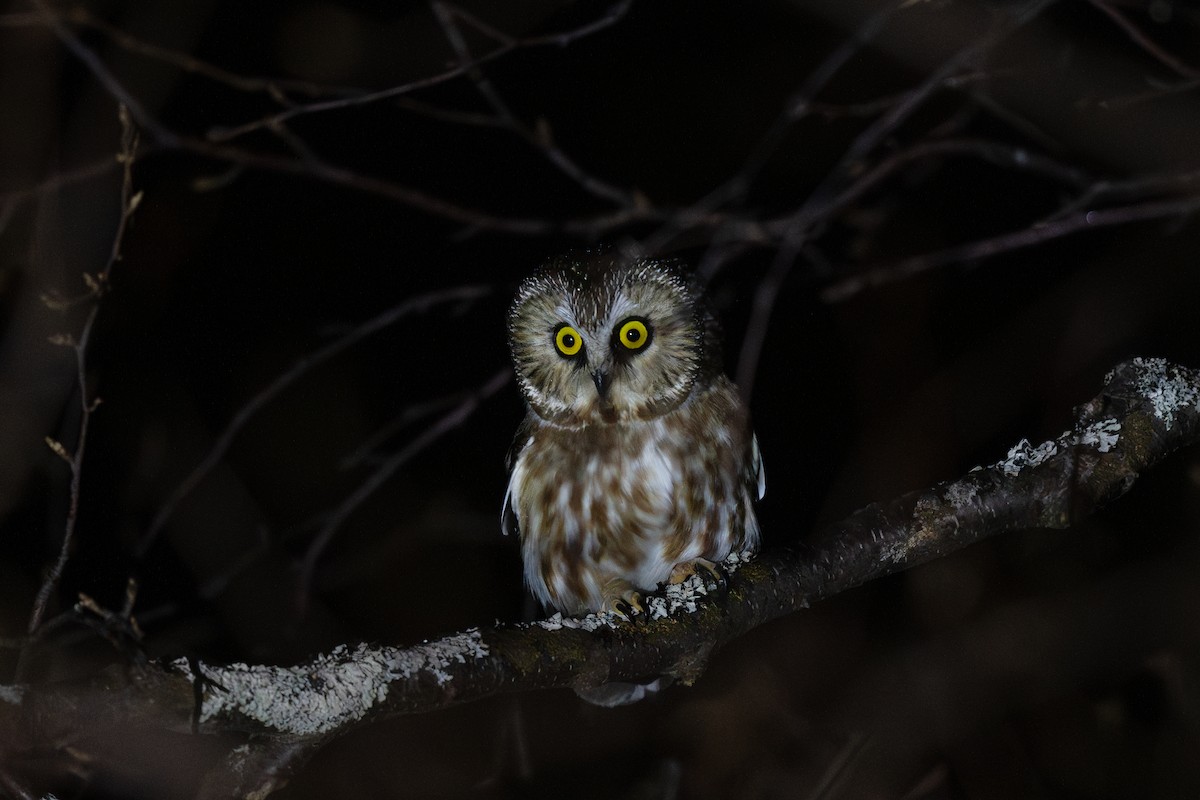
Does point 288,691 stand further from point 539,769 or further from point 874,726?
point 539,769

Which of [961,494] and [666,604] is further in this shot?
[961,494]

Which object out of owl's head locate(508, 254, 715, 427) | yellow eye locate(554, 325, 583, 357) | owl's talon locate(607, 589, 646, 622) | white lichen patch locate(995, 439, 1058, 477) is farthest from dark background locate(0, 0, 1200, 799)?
owl's talon locate(607, 589, 646, 622)

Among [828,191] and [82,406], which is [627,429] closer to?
[828,191]

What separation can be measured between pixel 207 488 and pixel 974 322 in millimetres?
3612

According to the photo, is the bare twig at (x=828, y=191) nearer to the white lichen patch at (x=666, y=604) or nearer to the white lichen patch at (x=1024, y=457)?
the white lichen patch at (x=666, y=604)

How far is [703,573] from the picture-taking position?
2.05m

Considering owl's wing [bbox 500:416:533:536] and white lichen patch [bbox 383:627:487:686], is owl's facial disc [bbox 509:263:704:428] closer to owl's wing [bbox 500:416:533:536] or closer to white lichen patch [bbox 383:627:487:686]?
owl's wing [bbox 500:416:533:536]

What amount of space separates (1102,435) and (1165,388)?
217mm

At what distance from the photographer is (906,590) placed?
4.46 m

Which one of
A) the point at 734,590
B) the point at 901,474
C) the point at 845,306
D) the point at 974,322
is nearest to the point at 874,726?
the point at 901,474

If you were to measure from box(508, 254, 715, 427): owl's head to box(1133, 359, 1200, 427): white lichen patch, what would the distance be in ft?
3.53

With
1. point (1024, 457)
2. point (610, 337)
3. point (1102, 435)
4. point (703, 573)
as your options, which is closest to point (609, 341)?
point (610, 337)

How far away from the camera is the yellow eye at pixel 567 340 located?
8.00 feet

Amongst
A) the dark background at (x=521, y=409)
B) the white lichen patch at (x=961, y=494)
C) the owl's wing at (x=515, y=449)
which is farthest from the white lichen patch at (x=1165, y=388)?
the owl's wing at (x=515, y=449)
